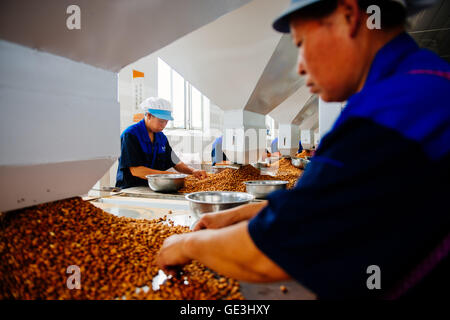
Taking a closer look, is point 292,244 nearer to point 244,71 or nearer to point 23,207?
point 23,207

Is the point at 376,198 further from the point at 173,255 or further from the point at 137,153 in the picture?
the point at 137,153

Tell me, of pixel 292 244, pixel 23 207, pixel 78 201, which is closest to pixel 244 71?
pixel 78 201

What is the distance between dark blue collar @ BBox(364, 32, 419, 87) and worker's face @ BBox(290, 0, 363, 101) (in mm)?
42

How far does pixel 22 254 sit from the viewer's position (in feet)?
2.90

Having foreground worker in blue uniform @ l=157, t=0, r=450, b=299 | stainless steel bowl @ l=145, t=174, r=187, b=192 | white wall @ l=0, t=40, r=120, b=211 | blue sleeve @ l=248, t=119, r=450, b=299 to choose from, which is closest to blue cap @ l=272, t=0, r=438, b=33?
foreground worker in blue uniform @ l=157, t=0, r=450, b=299

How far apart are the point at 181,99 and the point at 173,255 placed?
241 inches

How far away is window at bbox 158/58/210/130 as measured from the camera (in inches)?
233

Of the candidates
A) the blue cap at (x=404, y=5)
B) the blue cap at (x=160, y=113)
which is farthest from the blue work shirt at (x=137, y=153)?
the blue cap at (x=404, y=5)

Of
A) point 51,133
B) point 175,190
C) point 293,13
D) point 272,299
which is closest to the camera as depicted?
point 293,13

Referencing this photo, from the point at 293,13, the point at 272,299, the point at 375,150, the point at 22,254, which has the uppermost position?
the point at 293,13

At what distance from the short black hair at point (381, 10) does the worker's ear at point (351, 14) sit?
2cm

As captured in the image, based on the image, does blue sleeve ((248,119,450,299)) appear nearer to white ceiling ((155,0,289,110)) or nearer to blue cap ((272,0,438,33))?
blue cap ((272,0,438,33))

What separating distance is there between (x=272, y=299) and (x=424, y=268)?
0.46 m

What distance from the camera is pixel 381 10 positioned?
25.1 inches
